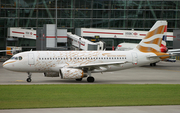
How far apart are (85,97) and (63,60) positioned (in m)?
12.3

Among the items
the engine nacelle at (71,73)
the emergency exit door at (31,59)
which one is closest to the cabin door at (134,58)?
the engine nacelle at (71,73)

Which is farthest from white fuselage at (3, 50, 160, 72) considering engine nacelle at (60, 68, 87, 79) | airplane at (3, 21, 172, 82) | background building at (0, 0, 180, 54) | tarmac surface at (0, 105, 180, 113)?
background building at (0, 0, 180, 54)

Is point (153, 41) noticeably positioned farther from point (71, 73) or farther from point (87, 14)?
point (87, 14)

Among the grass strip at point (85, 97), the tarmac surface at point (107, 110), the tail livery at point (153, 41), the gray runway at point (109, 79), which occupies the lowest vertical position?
the gray runway at point (109, 79)

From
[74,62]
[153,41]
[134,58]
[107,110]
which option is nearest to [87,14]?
[153,41]

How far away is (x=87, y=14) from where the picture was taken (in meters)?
81.8

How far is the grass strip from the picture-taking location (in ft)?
53.7

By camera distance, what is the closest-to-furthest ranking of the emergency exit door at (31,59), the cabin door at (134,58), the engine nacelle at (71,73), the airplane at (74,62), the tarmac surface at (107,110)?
1. the tarmac surface at (107,110)
2. the engine nacelle at (71,73)
3. the airplane at (74,62)
4. the emergency exit door at (31,59)
5. the cabin door at (134,58)

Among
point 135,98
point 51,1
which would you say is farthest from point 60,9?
point 135,98

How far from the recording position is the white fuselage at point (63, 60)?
2981cm

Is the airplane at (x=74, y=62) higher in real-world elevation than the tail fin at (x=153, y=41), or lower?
lower

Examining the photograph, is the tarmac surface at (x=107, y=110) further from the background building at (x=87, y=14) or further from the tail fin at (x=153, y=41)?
the background building at (x=87, y=14)

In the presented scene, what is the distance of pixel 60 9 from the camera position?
80.7 metres

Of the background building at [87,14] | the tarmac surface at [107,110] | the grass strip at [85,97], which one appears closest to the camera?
the tarmac surface at [107,110]
